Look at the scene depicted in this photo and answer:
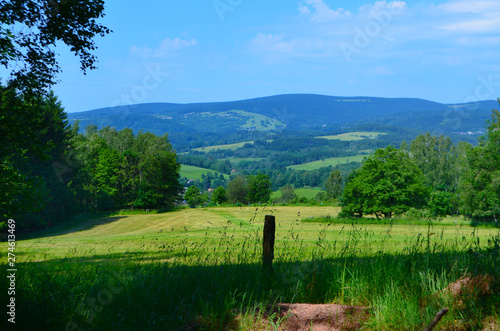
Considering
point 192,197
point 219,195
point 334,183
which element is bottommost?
point 192,197

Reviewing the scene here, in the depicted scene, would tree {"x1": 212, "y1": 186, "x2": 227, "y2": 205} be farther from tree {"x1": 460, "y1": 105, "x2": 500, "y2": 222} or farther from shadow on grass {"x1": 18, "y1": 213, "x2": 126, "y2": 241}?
tree {"x1": 460, "y1": 105, "x2": 500, "y2": 222}

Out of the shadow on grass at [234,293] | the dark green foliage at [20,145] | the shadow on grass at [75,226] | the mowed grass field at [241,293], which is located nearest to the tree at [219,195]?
the shadow on grass at [75,226]

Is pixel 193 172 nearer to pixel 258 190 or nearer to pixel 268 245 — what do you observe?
pixel 258 190

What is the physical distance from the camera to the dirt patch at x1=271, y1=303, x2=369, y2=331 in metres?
4.86

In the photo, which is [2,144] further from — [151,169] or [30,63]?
[151,169]

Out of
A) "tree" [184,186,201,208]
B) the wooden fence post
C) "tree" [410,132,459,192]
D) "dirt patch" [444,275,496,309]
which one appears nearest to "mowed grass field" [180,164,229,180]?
"tree" [184,186,201,208]

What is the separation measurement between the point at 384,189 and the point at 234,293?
1936 inches

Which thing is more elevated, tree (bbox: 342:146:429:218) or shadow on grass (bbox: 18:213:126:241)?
tree (bbox: 342:146:429:218)

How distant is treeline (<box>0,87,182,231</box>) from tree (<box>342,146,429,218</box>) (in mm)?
36542

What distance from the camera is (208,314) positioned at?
498 cm

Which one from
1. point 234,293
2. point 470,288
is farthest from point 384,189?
point 234,293

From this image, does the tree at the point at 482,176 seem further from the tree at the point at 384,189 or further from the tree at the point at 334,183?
the tree at the point at 334,183

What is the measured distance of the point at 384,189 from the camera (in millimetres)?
51062

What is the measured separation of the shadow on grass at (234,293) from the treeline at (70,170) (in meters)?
6.42
